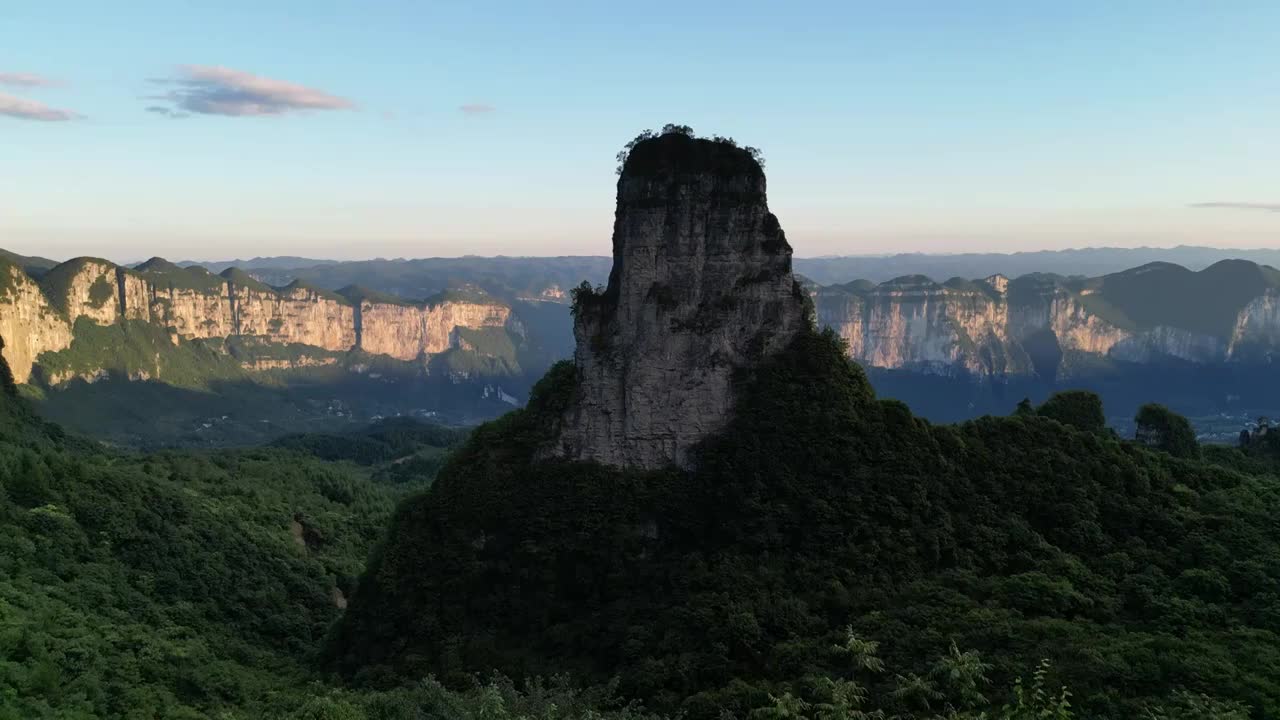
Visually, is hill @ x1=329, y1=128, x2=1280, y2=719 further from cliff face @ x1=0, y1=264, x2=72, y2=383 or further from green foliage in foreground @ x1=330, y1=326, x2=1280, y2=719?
cliff face @ x1=0, y1=264, x2=72, y2=383

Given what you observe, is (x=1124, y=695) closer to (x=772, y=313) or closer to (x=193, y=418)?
(x=772, y=313)

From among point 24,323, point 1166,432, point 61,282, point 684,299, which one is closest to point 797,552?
point 684,299

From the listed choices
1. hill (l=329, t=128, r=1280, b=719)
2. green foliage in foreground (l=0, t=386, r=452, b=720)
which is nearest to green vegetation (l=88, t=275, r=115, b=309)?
green foliage in foreground (l=0, t=386, r=452, b=720)

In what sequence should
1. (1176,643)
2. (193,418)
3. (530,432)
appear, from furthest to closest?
(193,418), (530,432), (1176,643)

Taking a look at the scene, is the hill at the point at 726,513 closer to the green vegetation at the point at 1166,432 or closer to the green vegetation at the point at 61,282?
the green vegetation at the point at 1166,432

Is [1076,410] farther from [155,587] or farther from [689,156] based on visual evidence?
[155,587]

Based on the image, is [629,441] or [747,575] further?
[629,441]

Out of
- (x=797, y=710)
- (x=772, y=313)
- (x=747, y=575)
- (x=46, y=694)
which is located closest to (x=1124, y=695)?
(x=797, y=710)
